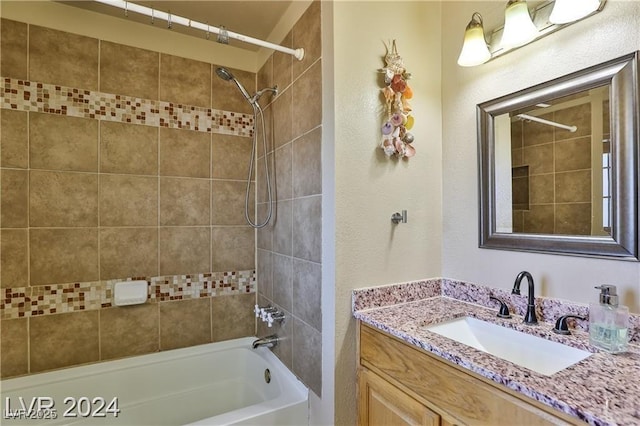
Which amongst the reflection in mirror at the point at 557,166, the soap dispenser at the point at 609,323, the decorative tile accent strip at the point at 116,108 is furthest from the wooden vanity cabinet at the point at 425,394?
the decorative tile accent strip at the point at 116,108

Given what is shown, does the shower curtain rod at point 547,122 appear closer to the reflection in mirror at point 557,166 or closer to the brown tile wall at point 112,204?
the reflection in mirror at point 557,166

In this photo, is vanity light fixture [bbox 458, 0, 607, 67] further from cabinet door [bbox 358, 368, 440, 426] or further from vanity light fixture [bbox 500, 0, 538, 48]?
cabinet door [bbox 358, 368, 440, 426]

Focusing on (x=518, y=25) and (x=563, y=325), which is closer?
(x=563, y=325)

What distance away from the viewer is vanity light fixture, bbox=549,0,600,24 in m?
1.01

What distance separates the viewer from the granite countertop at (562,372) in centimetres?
64

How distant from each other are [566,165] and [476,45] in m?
0.61

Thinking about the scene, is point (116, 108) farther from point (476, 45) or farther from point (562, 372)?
point (562, 372)

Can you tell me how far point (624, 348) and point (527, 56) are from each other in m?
1.07

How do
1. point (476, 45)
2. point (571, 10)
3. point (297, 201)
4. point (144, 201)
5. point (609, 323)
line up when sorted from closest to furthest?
point (609, 323) → point (571, 10) → point (476, 45) → point (297, 201) → point (144, 201)

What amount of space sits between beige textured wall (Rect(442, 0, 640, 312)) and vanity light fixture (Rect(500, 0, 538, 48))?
67mm

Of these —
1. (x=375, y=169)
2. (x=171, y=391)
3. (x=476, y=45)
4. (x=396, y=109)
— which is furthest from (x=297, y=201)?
(x=171, y=391)

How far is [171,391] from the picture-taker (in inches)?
73.8

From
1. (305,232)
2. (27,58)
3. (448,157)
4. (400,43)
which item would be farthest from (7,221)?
(448,157)

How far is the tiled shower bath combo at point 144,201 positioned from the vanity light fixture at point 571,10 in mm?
893
